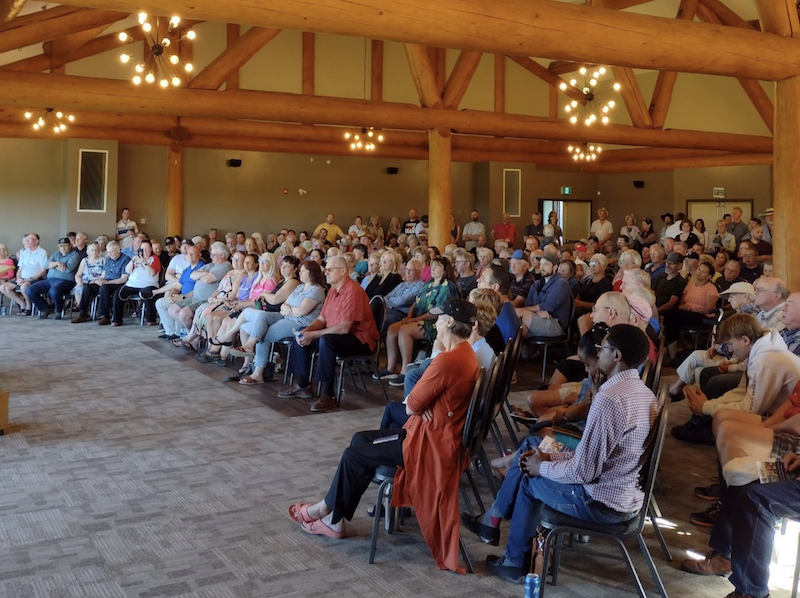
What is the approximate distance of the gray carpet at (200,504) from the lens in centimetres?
312

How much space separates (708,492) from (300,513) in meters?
2.08

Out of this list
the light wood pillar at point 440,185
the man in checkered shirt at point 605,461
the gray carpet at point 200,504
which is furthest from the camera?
the light wood pillar at point 440,185

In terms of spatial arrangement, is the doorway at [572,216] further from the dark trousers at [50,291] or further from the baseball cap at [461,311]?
the baseball cap at [461,311]

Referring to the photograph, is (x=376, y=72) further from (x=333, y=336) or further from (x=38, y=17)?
(x=333, y=336)

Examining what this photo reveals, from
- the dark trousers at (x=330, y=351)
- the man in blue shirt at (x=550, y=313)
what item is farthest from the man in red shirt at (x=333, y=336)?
the man in blue shirt at (x=550, y=313)

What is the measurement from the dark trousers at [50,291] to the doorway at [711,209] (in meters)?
12.5

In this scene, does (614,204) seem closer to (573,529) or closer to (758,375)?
(758,375)

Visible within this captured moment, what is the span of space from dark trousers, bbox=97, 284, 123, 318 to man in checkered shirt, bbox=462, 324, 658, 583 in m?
9.03

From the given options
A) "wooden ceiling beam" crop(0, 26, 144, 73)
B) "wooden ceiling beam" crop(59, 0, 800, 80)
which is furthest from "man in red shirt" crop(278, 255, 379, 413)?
"wooden ceiling beam" crop(0, 26, 144, 73)

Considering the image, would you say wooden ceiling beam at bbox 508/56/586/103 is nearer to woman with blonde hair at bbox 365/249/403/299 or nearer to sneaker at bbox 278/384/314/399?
woman with blonde hair at bbox 365/249/403/299

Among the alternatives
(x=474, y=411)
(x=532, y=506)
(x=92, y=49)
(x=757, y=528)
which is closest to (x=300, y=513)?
(x=474, y=411)

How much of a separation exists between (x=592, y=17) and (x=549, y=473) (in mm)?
4900

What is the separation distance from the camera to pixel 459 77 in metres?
11.8

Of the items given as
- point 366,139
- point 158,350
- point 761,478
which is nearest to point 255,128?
point 366,139
